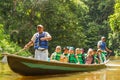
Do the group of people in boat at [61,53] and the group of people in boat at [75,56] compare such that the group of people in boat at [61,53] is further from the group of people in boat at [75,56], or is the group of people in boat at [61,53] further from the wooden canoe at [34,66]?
the wooden canoe at [34,66]

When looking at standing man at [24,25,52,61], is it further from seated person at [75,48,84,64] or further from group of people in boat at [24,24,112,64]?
seated person at [75,48,84,64]

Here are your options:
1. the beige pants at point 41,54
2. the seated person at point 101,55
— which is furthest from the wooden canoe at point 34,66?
the seated person at point 101,55

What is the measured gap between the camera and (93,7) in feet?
140

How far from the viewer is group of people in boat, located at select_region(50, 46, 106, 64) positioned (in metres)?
12.4

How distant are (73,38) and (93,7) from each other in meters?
15.6

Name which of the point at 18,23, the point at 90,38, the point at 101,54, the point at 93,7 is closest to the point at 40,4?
the point at 18,23

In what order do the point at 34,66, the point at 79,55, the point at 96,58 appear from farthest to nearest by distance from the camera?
the point at 96,58
the point at 79,55
the point at 34,66

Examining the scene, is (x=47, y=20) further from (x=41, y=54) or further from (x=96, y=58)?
(x=41, y=54)

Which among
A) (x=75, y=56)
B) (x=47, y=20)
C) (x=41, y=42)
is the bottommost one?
(x=75, y=56)

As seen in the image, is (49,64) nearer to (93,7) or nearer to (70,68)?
(70,68)

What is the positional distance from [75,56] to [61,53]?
1148mm

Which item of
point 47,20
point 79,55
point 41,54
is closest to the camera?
point 41,54

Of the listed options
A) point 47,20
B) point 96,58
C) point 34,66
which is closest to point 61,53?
point 96,58

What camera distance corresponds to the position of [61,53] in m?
14.0
